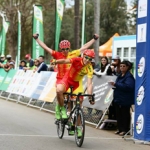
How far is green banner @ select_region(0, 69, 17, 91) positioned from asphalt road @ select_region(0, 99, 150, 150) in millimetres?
6630

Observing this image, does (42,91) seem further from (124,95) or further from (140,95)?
(140,95)

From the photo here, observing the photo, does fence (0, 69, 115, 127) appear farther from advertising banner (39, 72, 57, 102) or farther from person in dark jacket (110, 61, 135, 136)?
person in dark jacket (110, 61, 135, 136)

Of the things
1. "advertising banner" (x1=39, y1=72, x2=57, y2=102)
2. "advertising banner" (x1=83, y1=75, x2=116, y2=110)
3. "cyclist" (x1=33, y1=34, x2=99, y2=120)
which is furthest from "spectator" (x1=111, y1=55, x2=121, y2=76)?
"advertising banner" (x1=39, y1=72, x2=57, y2=102)

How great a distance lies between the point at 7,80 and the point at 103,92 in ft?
31.7

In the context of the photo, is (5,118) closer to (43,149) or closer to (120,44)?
(43,149)

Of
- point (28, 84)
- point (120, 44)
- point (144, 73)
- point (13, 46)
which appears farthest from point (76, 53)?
point (13, 46)

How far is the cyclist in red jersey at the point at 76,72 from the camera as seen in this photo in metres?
10.6

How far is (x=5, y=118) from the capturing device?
49.0ft

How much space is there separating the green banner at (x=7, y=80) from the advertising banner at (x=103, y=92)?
8.42m

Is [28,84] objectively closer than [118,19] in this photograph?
Yes

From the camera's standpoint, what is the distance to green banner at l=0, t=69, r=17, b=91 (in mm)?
22295

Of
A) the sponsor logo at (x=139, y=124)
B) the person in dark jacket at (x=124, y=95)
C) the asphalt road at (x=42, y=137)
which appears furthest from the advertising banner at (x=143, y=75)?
the person in dark jacket at (x=124, y=95)

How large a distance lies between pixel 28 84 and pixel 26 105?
77 cm

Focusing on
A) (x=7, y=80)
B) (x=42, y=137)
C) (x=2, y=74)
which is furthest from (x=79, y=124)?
(x=2, y=74)
